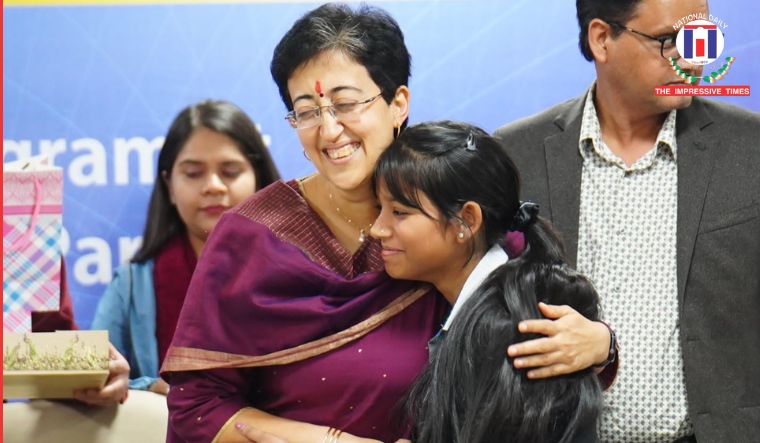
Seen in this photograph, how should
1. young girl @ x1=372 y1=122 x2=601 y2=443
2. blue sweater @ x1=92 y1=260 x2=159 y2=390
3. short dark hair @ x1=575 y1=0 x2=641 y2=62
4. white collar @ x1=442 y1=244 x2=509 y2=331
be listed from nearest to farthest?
young girl @ x1=372 y1=122 x2=601 y2=443 < white collar @ x1=442 y1=244 x2=509 y2=331 < short dark hair @ x1=575 y1=0 x2=641 y2=62 < blue sweater @ x1=92 y1=260 x2=159 y2=390

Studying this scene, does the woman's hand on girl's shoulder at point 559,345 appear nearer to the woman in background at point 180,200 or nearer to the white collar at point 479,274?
the white collar at point 479,274

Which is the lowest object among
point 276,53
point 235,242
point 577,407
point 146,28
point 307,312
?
point 577,407

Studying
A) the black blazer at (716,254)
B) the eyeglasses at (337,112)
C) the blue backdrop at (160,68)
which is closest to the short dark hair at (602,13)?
the black blazer at (716,254)

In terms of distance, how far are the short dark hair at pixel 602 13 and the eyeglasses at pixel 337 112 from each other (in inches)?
33.3

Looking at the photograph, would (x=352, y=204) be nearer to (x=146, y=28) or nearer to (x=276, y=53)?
(x=276, y=53)

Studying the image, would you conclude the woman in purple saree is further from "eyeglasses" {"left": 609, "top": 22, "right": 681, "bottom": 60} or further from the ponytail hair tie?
"eyeglasses" {"left": 609, "top": 22, "right": 681, "bottom": 60}

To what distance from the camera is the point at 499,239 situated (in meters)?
2.58

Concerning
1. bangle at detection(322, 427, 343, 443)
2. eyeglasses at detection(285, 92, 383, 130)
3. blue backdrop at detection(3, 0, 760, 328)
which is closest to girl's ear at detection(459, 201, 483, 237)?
eyeglasses at detection(285, 92, 383, 130)

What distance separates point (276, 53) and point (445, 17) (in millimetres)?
1415

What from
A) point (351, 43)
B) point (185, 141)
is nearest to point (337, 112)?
point (351, 43)

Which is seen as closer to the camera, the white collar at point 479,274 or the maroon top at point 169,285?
the white collar at point 479,274

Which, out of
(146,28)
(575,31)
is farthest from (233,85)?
(575,31)

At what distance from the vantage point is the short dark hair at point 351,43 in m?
2.60

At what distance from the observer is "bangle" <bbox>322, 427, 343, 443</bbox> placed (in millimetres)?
2525
